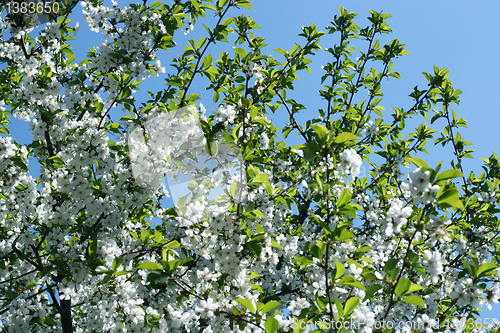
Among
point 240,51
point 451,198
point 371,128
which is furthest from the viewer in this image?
point 371,128

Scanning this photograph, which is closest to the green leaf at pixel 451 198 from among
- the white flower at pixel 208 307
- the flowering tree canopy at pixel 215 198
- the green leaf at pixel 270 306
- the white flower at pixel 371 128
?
the flowering tree canopy at pixel 215 198

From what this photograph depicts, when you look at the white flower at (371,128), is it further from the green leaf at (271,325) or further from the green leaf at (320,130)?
the green leaf at (271,325)

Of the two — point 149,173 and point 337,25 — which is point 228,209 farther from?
point 337,25

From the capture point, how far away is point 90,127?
11.7 ft

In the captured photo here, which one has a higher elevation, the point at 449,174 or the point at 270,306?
the point at 449,174

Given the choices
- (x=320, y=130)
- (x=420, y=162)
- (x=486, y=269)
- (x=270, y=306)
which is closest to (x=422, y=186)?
(x=420, y=162)

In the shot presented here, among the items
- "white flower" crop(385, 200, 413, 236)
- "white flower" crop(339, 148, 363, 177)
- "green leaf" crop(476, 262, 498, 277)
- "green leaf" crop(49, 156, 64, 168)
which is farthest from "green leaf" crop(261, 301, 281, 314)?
"green leaf" crop(49, 156, 64, 168)

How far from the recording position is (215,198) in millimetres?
3277

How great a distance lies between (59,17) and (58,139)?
77.6 inches

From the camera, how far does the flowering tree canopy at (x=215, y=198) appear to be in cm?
248

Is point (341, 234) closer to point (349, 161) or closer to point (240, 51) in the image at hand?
point (349, 161)

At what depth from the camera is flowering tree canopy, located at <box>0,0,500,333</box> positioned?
248 cm

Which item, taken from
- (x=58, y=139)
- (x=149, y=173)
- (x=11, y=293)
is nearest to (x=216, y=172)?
(x=149, y=173)

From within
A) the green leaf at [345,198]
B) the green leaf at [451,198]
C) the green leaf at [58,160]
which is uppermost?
the green leaf at [58,160]
